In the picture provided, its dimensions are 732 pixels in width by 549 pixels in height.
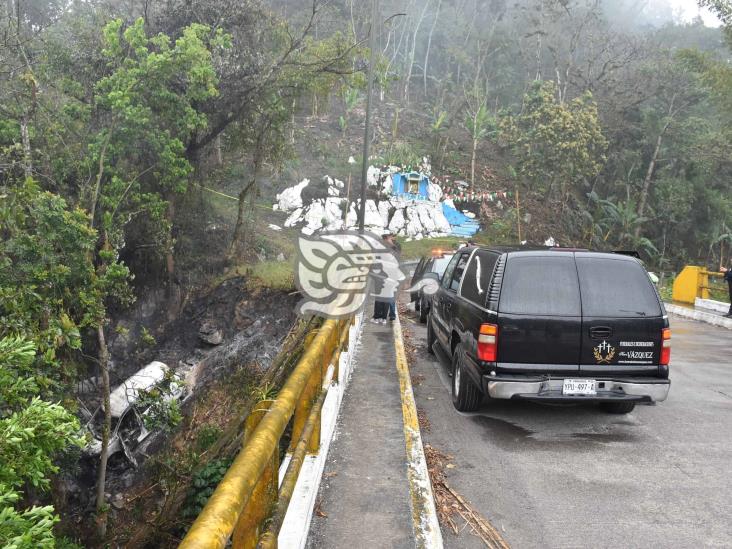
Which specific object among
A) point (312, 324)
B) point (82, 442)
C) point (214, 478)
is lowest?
point (214, 478)

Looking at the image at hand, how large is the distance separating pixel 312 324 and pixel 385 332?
515 centimetres

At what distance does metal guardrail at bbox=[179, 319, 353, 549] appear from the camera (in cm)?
172

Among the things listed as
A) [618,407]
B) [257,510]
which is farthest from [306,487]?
[618,407]

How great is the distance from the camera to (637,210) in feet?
134

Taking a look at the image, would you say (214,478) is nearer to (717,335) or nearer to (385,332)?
(385,332)

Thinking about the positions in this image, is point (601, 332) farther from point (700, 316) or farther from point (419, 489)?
point (700, 316)

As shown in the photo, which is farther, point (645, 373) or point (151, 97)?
point (151, 97)

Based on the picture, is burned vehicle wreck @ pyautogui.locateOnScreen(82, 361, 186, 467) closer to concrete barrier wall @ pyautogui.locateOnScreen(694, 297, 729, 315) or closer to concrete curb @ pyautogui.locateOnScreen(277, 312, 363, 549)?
concrete curb @ pyautogui.locateOnScreen(277, 312, 363, 549)

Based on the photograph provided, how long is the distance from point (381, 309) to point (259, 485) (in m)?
10.2

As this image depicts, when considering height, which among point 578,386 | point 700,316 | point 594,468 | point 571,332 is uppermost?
point 571,332

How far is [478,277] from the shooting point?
6.43 metres


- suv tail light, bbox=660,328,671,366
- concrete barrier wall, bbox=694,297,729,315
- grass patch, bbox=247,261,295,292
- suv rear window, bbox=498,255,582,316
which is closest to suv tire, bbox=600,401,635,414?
suv tail light, bbox=660,328,671,366

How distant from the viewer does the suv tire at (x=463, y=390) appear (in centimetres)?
634

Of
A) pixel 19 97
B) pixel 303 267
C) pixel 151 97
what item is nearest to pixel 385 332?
pixel 303 267
